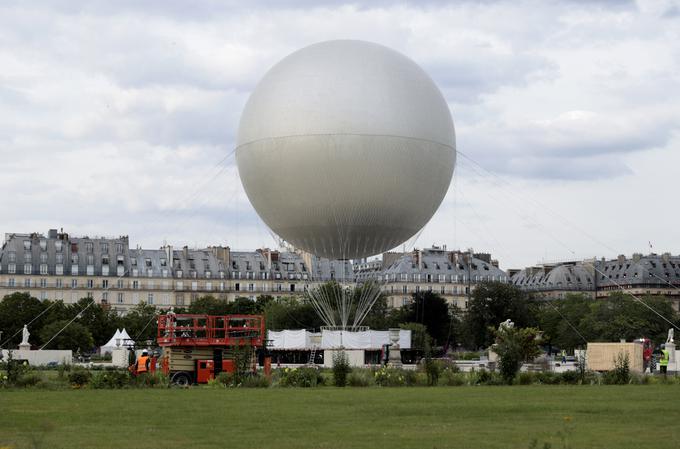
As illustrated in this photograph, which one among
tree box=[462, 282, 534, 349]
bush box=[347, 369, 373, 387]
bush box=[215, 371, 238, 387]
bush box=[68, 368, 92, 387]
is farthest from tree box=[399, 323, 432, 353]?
bush box=[68, 368, 92, 387]

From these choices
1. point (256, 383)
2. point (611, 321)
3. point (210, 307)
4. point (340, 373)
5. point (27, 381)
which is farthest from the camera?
point (210, 307)

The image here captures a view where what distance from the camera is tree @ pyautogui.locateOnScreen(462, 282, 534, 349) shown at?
116062mm

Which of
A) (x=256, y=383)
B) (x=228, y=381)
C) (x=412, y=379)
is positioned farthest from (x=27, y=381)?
(x=412, y=379)

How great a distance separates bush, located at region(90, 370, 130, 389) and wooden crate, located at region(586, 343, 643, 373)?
21238 millimetres

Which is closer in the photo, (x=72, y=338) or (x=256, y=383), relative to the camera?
(x=256, y=383)

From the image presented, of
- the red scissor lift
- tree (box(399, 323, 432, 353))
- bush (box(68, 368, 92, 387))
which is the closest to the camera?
bush (box(68, 368, 92, 387))

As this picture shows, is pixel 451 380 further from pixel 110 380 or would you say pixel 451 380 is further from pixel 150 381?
pixel 110 380

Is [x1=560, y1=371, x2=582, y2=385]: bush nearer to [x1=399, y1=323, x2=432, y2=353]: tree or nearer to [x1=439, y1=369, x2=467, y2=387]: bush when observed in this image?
[x1=439, y1=369, x2=467, y2=387]: bush

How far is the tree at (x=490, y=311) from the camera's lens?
116 m

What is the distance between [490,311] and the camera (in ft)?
382

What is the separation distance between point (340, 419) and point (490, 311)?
9745 cm

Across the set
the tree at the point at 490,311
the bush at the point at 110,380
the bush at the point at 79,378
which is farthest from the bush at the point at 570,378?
the tree at the point at 490,311

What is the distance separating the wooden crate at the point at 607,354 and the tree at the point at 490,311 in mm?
67651

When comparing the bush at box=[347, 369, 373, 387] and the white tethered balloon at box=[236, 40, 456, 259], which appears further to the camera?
the white tethered balloon at box=[236, 40, 456, 259]
